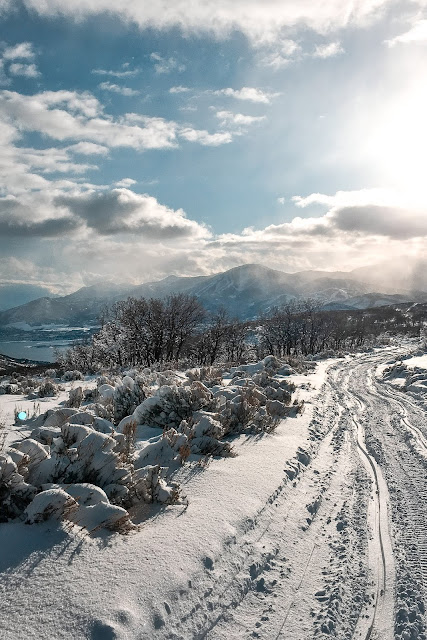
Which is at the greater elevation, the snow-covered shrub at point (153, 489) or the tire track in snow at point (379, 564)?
the snow-covered shrub at point (153, 489)

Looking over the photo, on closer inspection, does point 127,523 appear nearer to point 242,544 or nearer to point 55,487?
point 55,487

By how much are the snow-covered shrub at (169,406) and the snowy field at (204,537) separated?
0.91ft

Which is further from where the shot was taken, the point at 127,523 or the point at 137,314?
the point at 137,314

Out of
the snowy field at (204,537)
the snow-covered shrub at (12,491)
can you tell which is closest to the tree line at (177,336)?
the snowy field at (204,537)

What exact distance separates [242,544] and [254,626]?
35.0 inches

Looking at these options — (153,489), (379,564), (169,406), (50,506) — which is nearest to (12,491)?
(50,506)

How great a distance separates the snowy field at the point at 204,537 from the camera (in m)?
2.69

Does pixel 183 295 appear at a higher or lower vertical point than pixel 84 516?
higher

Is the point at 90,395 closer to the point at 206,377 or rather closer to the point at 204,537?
the point at 206,377

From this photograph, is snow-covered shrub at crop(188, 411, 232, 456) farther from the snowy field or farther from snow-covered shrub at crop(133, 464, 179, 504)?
snow-covered shrub at crop(133, 464, 179, 504)

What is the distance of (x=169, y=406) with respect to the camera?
23.2ft

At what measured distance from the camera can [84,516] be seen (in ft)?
11.0

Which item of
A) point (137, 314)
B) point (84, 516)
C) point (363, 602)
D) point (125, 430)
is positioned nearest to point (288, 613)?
point (363, 602)

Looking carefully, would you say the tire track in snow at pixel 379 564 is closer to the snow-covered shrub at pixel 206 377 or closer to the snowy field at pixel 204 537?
the snowy field at pixel 204 537
